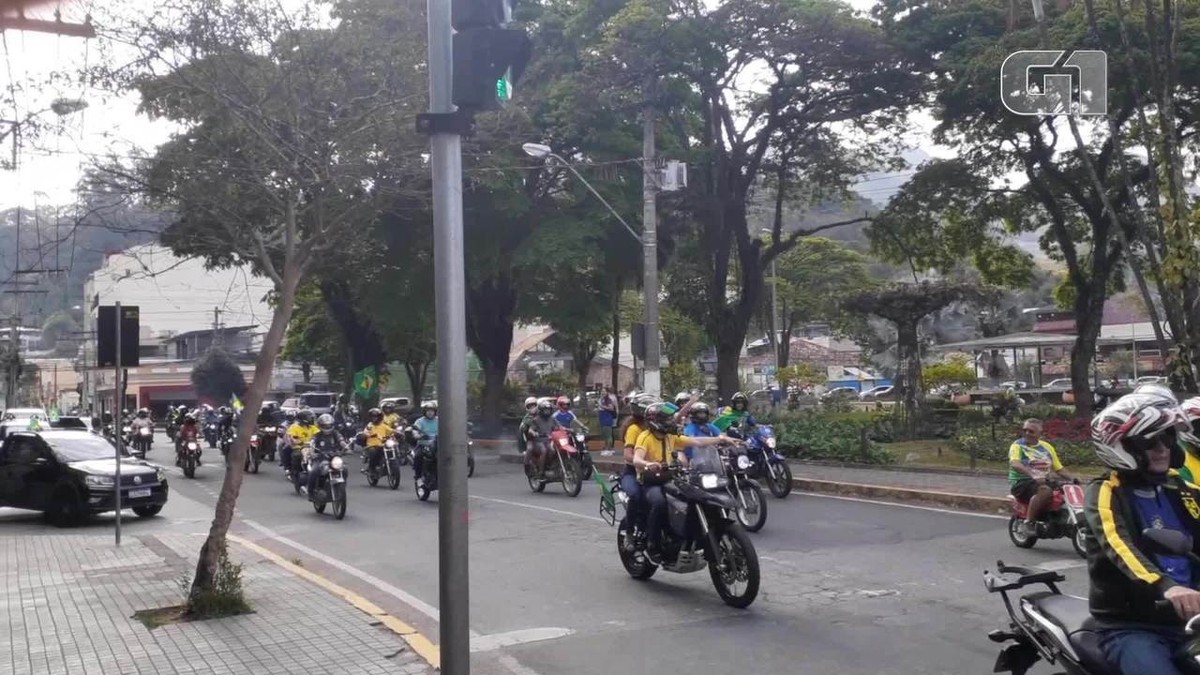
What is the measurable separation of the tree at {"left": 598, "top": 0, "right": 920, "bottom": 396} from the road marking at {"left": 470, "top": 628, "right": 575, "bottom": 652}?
17892 millimetres

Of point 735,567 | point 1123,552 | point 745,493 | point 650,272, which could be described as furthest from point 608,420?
point 1123,552

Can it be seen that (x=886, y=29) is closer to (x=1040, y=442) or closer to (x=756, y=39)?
(x=756, y=39)

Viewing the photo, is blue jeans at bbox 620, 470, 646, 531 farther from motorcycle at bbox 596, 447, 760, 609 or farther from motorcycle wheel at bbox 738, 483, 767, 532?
motorcycle wheel at bbox 738, 483, 767, 532

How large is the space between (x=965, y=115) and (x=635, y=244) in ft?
37.6

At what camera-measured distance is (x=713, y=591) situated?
32.3 feet

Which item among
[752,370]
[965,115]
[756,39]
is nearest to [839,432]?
[965,115]

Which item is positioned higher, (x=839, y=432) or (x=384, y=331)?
(x=384, y=331)

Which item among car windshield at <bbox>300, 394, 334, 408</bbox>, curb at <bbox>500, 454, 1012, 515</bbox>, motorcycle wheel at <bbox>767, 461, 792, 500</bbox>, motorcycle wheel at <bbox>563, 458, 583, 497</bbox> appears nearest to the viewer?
curb at <bbox>500, 454, 1012, 515</bbox>

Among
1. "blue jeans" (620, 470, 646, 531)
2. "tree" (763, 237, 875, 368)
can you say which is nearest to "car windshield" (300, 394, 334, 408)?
"tree" (763, 237, 875, 368)

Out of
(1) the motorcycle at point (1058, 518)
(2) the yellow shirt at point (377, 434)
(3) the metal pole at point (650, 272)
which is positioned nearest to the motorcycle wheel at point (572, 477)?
(3) the metal pole at point (650, 272)

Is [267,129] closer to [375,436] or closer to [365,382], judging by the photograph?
[375,436]

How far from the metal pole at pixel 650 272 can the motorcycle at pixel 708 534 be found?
12.4 meters

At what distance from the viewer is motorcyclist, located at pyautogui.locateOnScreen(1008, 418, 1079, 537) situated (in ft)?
36.8

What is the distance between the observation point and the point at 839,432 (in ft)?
75.7
